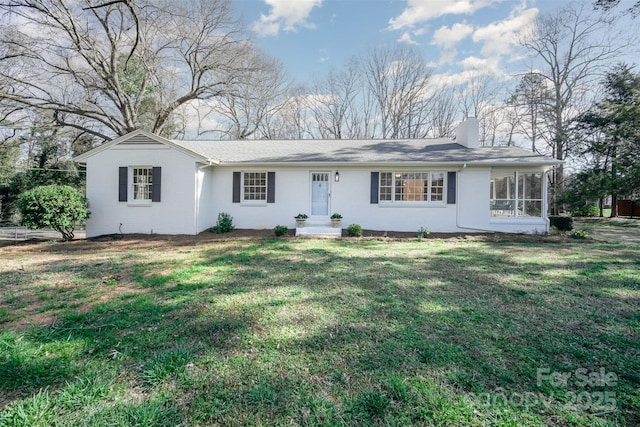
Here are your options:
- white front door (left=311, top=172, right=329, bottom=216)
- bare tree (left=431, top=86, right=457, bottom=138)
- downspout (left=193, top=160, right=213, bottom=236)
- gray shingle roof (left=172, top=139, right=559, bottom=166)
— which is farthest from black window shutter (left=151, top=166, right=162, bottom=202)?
bare tree (left=431, top=86, right=457, bottom=138)

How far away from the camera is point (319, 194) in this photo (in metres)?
11.1

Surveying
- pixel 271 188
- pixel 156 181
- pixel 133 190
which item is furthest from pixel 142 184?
pixel 271 188

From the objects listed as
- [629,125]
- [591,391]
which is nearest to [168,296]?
[591,391]

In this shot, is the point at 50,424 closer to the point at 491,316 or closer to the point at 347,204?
the point at 491,316

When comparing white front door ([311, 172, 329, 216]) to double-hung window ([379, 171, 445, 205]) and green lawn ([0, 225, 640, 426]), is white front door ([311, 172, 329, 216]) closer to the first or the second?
double-hung window ([379, 171, 445, 205])

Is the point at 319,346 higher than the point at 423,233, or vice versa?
the point at 423,233

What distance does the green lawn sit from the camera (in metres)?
1.92

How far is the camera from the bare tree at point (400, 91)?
24.8 m

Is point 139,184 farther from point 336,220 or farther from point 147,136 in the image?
point 336,220

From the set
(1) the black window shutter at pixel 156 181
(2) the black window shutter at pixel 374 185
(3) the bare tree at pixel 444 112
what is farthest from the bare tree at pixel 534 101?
(1) the black window shutter at pixel 156 181

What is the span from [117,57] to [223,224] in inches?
555

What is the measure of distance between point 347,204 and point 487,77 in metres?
22.9

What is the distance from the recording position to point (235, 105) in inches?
951

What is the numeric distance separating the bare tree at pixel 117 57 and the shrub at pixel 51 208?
826 cm
